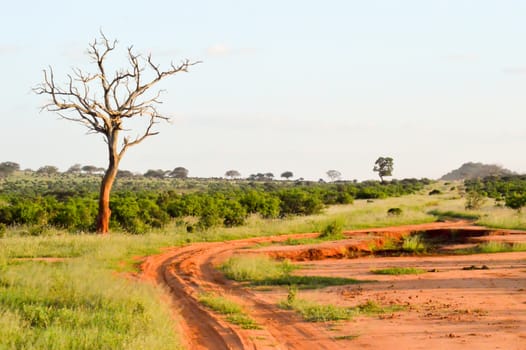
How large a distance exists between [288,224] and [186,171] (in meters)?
80.2

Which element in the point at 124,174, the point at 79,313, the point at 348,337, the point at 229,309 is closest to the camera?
the point at 79,313

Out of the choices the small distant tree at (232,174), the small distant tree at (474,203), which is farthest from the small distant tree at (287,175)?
the small distant tree at (474,203)

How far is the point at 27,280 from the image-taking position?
1309 centimetres

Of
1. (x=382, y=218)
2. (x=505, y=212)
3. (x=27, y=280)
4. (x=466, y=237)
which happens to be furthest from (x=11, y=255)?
(x=505, y=212)

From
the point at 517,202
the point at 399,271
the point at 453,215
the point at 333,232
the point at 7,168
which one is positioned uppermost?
the point at 7,168

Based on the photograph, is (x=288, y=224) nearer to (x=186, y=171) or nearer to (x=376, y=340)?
(x=376, y=340)

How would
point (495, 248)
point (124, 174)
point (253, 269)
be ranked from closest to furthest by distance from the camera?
point (253, 269), point (495, 248), point (124, 174)

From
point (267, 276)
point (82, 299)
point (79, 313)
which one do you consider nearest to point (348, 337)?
point (79, 313)

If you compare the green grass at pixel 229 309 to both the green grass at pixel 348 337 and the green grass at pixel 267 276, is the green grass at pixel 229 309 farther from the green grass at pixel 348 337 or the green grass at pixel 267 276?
the green grass at pixel 267 276

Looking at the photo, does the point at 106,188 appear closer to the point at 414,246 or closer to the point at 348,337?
the point at 414,246

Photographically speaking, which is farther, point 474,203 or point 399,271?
point 474,203

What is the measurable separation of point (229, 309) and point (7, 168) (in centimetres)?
8753

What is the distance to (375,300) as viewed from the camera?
44.5 ft

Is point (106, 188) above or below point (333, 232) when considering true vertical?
above
